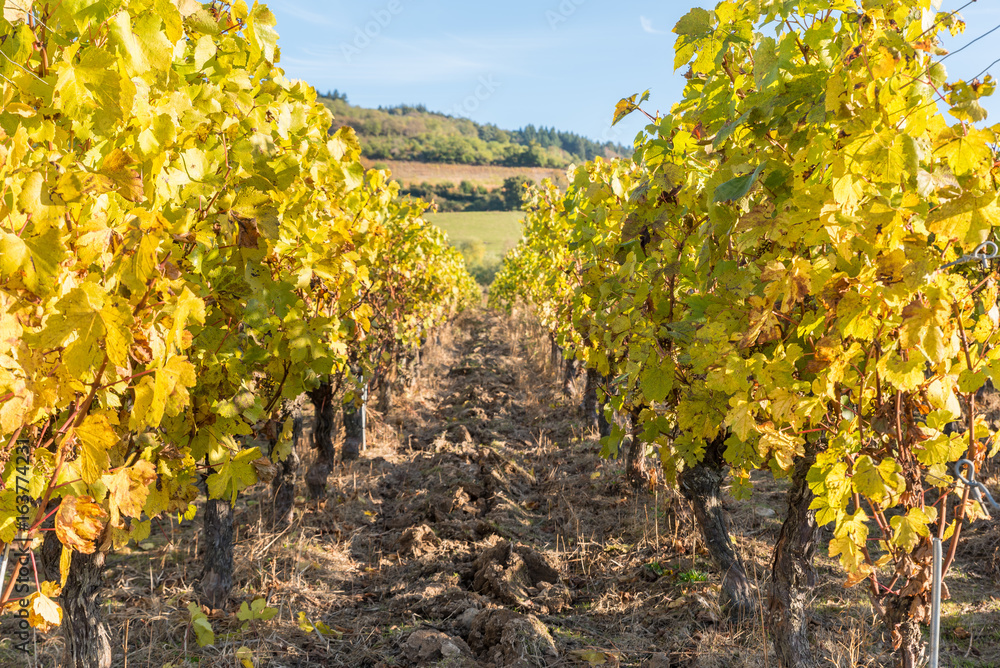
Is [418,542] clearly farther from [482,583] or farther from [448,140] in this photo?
[448,140]

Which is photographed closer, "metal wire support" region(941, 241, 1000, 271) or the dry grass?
"metal wire support" region(941, 241, 1000, 271)

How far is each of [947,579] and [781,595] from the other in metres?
2.54

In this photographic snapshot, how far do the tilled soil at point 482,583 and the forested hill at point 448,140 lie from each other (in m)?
57.1

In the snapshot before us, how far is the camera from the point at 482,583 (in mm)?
3770

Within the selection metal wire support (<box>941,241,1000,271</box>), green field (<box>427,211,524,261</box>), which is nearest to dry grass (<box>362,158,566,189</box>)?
green field (<box>427,211,524,261</box>)

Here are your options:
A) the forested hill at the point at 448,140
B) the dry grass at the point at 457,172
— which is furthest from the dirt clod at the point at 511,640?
the dry grass at the point at 457,172

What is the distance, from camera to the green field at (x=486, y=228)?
46.4 metres

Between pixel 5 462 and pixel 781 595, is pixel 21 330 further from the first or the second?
pixel 781 595

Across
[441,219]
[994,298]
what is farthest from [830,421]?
[441,219]

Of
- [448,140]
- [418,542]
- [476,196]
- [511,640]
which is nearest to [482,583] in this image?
[418,542]

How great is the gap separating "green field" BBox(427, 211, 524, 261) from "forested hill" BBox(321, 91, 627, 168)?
10851 mm

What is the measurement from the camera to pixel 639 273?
3105 mm

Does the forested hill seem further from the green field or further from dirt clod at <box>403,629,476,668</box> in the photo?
dirt clod at <box>403,629,476,668</box>

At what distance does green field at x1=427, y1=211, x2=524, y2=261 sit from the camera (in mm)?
46394
